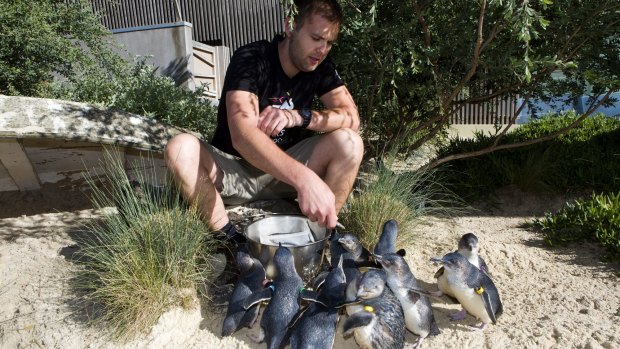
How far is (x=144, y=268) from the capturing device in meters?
2.41

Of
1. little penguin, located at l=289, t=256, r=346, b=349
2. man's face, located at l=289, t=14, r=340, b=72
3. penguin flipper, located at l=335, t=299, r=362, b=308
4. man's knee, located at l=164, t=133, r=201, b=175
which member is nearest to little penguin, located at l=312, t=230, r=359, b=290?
little penguin, located at l=289, t=256, r=346, b=349

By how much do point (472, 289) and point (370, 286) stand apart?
1.98 feet

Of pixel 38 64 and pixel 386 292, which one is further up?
pixel 38 64

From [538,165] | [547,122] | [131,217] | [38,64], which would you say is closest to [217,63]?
[38,64]

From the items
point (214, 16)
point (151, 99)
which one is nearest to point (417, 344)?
point (151, 99)

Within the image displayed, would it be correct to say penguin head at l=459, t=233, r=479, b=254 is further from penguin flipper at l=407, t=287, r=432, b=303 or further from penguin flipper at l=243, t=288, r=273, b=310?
penguin flipper at l=243, t=288, r=273, b=310

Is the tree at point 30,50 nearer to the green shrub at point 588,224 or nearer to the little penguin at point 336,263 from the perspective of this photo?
the little penguin at point 336,263

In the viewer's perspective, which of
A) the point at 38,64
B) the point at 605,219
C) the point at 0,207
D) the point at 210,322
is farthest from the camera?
the point at 38,64

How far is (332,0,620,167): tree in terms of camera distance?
3.45m

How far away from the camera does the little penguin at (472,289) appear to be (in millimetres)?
2336

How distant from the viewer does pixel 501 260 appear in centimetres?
315

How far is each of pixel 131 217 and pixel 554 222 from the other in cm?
302

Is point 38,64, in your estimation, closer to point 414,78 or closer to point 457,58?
point 414,78

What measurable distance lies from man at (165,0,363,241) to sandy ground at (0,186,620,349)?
0.70m
